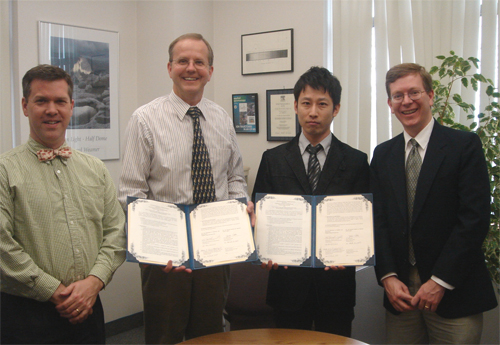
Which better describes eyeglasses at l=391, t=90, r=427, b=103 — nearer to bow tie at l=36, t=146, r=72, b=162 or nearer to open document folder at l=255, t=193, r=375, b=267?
open document folder at l=255, t=193, r=375, b=267

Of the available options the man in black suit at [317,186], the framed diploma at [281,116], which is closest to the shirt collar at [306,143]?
the man in black suit at [317,186]

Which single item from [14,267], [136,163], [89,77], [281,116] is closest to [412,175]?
[136,163]

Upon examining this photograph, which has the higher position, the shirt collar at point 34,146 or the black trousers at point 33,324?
the shirt collar at point 34,146

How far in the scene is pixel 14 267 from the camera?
62.6 inches

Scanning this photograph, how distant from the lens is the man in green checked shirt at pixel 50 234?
64.3 inches

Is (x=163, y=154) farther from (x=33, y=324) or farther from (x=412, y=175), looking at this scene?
(x=412, y=175)

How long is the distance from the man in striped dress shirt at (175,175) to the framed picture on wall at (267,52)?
5.37ft

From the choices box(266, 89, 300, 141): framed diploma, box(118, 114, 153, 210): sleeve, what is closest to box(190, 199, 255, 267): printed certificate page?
box(118, 114, 153, 210): sleeve

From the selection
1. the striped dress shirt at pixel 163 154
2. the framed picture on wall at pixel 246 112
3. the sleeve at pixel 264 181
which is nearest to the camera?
the striped dress shirt at pixel 163 154

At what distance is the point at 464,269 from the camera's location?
1.76m

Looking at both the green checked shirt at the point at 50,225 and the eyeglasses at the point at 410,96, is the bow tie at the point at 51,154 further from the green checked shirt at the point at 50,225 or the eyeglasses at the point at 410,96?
the eyeglasses at the point at 410,96

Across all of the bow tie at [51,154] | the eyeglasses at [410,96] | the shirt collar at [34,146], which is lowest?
the bow tie at [51,154]

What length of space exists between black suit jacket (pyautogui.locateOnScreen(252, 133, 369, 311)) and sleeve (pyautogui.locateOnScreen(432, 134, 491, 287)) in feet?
1.34

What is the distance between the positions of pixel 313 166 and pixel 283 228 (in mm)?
340
